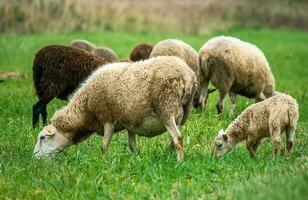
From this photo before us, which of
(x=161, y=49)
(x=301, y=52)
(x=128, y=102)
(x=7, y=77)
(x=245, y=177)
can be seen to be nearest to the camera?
(x=245, y=177)

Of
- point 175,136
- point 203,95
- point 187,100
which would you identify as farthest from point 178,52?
point 175,136

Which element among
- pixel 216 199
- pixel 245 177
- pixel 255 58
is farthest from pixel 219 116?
pixel 216 199

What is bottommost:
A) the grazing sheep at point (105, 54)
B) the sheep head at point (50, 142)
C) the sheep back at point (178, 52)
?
the grazing sheep at point (105, 54)

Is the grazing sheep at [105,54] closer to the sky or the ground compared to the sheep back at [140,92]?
closer to the ground

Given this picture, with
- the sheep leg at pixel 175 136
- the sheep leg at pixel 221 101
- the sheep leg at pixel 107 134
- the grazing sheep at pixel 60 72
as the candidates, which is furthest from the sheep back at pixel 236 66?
the sheep leg at pixel 175 136

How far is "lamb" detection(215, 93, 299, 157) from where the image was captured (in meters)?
8.63

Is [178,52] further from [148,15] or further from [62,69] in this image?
[148,15]

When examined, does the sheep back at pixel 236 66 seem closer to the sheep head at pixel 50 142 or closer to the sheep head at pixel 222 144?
the sheep head at pixel 222 144

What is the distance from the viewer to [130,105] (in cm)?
842

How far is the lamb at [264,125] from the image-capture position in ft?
28.3

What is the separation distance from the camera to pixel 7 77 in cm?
1752

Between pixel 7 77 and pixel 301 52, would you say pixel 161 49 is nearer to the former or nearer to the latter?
pixel 7 77

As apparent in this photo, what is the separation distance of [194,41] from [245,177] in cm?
2178

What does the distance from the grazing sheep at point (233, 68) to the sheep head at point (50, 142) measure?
4363 mm
